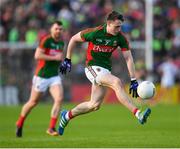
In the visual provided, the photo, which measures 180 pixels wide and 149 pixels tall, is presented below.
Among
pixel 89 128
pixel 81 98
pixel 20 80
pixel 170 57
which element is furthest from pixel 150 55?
pixel 89 128

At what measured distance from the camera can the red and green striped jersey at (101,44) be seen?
15805 mm

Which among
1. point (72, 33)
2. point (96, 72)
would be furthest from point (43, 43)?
point (72, 33)

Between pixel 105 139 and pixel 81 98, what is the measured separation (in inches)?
715

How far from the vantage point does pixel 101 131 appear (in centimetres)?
1962

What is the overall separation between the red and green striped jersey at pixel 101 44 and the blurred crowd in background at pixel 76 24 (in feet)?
61.7

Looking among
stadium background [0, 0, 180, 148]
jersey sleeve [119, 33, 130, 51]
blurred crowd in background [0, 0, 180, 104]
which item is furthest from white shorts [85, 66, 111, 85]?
blurred crowd in background [0, 0, 180, 104]

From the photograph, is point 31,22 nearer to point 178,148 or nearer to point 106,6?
point 106,6

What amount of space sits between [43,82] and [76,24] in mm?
16798

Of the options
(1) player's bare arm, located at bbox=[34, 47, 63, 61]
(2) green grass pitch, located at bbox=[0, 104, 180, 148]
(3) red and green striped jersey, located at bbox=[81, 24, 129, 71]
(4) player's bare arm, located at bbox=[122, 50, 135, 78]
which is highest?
(3) red and green striped jersey, located at bbox=[81, 24, 129, 71]

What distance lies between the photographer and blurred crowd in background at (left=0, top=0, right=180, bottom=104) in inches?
1385

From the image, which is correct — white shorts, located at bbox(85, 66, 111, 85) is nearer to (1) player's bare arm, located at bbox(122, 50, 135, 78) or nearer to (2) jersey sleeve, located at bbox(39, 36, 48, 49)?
(1) player's bare arm, located at bbox(122, 50, 135, 78)

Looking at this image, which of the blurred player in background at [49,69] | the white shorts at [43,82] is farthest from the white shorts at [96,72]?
the white shorts at [43,82]

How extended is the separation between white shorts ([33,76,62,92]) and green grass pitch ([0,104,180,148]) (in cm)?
110

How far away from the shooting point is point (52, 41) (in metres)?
19.0
